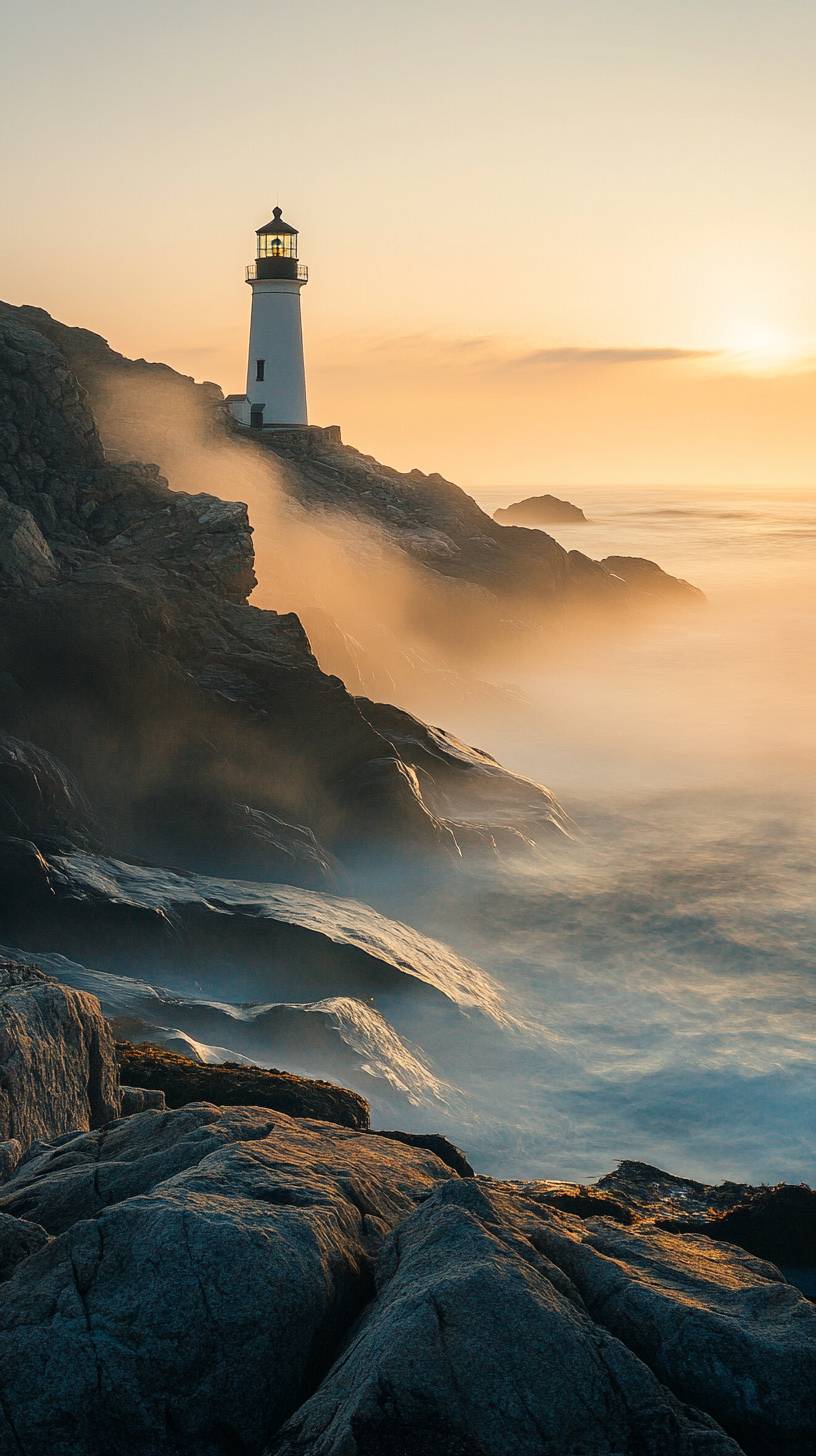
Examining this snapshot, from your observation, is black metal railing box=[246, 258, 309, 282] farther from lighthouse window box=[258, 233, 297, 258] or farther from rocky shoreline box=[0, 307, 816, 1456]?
rocky shoreline box=[0, 307, 816, 1456]

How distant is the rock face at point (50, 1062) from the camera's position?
310 inches

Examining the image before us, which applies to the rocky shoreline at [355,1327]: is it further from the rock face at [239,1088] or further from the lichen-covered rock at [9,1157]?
the rock face at [239,1088]

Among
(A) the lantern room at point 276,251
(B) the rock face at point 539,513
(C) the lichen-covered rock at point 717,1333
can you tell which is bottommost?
(C) the lichen-covered rock at point 717,1333

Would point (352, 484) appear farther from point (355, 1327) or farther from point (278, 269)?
point (355, 1327)

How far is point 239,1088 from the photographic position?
966 cm

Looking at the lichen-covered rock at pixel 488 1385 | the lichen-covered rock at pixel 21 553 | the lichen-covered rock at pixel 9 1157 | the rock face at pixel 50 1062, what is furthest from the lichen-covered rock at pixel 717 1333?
the lichen-covered rock at pixel 21 553

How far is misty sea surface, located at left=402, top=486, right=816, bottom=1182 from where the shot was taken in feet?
48.4

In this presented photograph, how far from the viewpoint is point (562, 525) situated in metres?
111

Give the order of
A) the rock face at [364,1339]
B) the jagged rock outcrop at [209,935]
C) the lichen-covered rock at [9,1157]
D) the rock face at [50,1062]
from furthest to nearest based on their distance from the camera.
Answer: the jagged rock outcrop at [209,935]
the rock face at [50,1062]
the lichen-covered rock at [9,1157]
the rock face at [364,1339]

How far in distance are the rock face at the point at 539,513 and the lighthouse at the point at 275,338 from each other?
164 feet

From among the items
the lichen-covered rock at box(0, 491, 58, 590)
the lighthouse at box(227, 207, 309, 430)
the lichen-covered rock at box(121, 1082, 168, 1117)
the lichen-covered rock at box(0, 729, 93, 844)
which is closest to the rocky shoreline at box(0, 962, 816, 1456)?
the lichen-covered rock at box(121, 1082, 168, 1117)

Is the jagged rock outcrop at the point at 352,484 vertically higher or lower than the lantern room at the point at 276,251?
lower

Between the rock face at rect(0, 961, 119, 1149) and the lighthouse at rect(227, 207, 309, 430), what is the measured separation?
46737mm

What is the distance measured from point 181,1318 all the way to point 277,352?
170 feet
